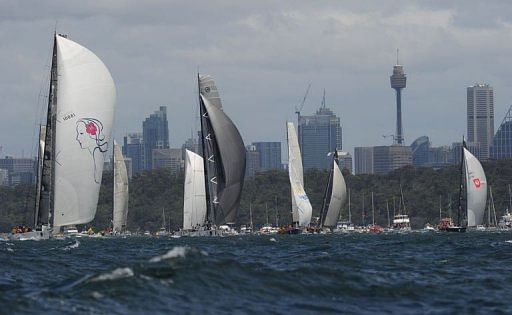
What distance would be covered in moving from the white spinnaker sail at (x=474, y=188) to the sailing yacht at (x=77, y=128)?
57.7 meters

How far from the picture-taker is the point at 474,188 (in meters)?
127

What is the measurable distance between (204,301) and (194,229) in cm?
7903

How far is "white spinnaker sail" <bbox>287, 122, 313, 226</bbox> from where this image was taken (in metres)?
128

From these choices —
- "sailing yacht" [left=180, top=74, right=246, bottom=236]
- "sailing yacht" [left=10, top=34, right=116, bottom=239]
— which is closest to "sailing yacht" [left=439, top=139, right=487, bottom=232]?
"sailing yacht" [left=180, top=74, right=246, bottom=236]

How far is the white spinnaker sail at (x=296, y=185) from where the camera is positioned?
420ft

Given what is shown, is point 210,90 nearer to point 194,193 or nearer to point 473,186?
point 194,193

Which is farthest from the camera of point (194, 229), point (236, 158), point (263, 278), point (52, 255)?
point (194, 229)

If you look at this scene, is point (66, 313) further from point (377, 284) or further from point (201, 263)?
point (377, 284)

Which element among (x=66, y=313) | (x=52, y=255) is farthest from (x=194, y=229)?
(x=66, y=313)

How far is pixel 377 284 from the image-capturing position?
124 ft

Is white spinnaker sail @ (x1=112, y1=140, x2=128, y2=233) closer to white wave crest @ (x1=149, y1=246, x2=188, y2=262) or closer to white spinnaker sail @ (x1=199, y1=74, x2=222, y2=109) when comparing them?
white spinnaker sail @ (x1=199, y1=74, x2=222, y2=109)

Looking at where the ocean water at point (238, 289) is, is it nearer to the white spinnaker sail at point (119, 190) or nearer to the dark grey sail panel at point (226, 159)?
the dark grey sail panel at point (226, 159)

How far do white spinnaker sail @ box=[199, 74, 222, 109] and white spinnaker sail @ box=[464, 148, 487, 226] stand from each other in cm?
3727

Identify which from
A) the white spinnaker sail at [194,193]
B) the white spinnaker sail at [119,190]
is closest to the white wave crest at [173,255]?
the white spinnaker sail at [194,193]
